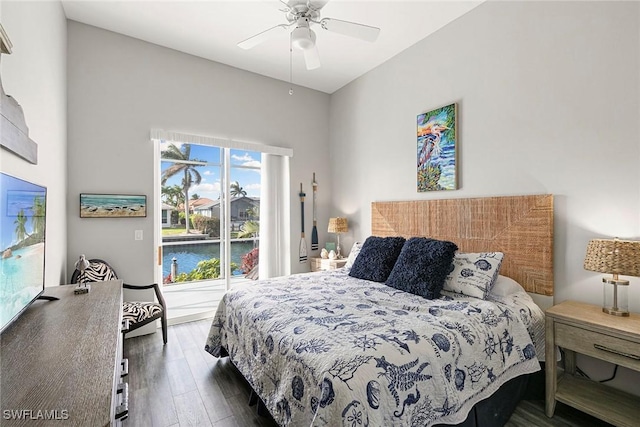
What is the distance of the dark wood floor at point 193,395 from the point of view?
1.91 m

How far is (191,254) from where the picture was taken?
397 centimetres

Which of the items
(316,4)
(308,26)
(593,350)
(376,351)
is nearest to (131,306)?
(376,351)

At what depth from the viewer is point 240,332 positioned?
7.21 ft

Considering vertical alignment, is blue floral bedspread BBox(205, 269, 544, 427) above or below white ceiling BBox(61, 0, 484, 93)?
below

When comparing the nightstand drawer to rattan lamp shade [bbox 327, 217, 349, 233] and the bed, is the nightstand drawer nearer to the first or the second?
the bed

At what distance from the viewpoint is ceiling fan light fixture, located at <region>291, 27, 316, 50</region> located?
7.18 ft

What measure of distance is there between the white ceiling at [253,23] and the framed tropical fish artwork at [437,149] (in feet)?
2.92

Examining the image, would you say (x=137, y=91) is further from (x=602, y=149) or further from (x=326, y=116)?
(x=602, y=149)

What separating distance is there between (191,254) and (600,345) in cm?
401

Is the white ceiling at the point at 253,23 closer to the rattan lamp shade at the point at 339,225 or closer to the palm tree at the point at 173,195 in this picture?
the palm tree at the point at 173,195

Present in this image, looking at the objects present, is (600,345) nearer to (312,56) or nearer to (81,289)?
(312,56)

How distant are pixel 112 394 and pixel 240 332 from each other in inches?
56.1

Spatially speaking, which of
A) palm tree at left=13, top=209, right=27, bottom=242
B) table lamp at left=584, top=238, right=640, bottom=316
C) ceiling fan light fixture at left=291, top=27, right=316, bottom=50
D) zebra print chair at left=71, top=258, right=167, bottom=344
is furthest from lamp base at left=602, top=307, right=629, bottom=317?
zebra print chair at left=71, top=258, right=167, bottom=344

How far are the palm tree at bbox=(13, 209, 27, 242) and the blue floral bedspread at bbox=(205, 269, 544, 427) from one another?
1.26 m
